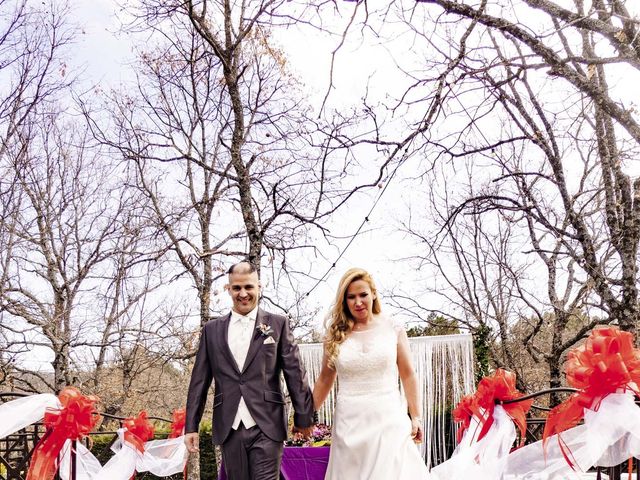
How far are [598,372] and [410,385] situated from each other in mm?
1966

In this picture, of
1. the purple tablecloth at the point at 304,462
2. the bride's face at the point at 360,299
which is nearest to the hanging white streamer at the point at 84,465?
the bride's face at the point at 360,299

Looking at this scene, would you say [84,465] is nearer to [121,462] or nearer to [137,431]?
[121,462]

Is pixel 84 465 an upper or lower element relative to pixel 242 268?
lower

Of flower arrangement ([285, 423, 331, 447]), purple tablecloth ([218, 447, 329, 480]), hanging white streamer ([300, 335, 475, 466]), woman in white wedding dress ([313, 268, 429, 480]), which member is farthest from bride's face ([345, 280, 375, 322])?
hanging white streamer ([300, 335, 475, 466])

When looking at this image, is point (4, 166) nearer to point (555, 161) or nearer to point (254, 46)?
point (254, 46)

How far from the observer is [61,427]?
5.25 m

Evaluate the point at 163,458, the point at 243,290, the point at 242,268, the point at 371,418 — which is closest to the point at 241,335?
the point at 243,290

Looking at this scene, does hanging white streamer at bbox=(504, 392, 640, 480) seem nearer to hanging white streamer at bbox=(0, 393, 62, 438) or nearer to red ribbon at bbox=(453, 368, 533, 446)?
red ribbon at bbox=(453, 368, 533, 446)

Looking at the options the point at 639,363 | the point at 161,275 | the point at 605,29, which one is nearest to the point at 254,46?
the point at 161,275

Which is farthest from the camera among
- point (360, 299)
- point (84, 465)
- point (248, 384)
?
point (84, 465)

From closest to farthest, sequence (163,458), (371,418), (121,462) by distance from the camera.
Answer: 1. (371,418)
2. (121,462)
3. (163,458)

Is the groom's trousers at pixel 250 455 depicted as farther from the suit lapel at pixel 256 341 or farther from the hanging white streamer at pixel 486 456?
the hanging white streamer at pixel 486 456

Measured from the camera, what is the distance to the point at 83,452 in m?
5.97

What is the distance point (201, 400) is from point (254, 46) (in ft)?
39.1
